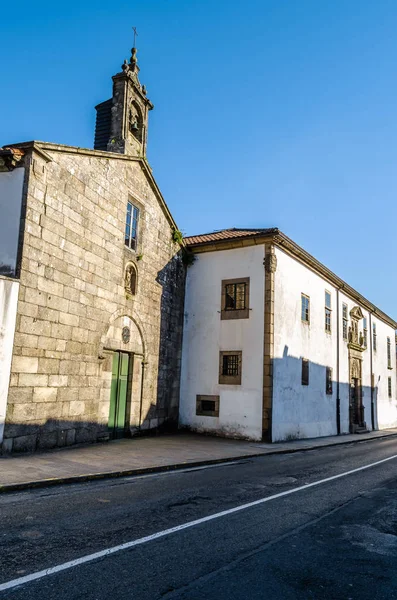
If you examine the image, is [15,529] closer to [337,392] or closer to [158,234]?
[158,234]

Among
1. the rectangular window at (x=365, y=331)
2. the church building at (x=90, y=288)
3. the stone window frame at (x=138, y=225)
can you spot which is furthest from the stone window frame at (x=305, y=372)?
the rectangular window at (x=365, y=331)

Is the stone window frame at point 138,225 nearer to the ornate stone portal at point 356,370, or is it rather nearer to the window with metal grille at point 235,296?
the window with metal grille at point 235,296

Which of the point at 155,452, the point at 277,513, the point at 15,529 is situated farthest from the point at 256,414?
the point at 15,529

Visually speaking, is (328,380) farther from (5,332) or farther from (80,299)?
(5,332)

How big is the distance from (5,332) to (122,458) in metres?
4.07

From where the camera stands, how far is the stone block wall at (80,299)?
1164 cm

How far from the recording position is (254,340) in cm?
1834

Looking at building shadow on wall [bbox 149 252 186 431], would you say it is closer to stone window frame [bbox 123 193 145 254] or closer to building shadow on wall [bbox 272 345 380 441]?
stone window frame [bbox 123 193 145 254]

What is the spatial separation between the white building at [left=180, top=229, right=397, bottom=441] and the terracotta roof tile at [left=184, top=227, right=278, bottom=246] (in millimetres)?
63

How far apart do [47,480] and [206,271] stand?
42.8 ft

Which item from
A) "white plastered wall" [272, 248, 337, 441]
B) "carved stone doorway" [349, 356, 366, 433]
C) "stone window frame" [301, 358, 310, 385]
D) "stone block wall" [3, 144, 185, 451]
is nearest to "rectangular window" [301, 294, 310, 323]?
"white plastered wall" [272, 248, 337, 441]

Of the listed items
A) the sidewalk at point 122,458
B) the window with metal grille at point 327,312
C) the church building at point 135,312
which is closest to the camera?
the sidewalk at point 122,458

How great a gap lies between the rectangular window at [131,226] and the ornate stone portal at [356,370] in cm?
1631

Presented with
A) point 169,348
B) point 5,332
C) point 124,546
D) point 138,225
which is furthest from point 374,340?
point 124,546
